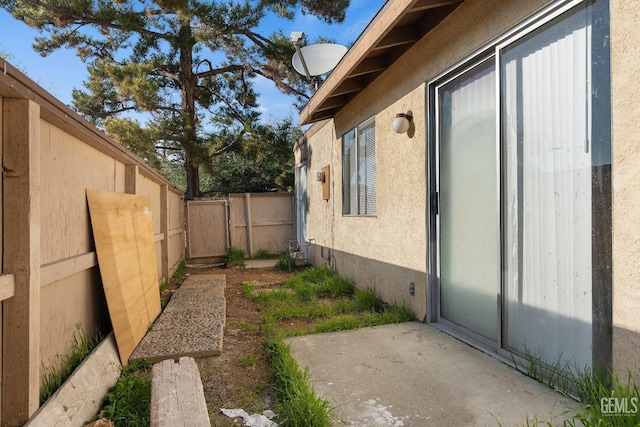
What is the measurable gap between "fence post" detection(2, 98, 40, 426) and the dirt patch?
37.1 inches

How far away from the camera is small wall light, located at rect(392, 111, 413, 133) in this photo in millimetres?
3676

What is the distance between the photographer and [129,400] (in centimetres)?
226

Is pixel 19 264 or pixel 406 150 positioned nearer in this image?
pixel 19 264

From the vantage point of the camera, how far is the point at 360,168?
5.08 metres

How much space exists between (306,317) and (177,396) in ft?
6.60

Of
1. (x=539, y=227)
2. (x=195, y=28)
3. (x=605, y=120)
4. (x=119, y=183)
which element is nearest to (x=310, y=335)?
(x=539, y=227)

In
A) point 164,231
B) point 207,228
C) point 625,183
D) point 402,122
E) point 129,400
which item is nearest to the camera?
point 625,183

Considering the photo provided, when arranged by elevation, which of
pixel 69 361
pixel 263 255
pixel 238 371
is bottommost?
pixel 238 371

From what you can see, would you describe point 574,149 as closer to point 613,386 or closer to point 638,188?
point 638,188

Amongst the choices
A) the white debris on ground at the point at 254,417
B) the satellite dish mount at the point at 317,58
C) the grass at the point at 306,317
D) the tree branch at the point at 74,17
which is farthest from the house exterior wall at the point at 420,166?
the tree branch at the point at 74,17

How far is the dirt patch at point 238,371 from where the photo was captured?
223cm

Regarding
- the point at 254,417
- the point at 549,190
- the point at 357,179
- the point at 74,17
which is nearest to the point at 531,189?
the point at 549,190

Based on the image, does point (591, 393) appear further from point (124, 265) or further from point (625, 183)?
point (124, 265)

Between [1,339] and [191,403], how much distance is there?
A: 3.17ft
